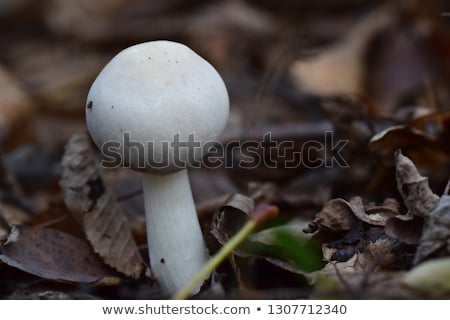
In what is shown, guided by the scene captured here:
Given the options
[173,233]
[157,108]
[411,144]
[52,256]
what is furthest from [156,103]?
[411,144]

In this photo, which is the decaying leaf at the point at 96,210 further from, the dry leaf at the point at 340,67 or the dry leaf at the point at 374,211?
the dry leaf at the point at 340,67

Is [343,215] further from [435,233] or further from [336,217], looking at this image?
[435,233]

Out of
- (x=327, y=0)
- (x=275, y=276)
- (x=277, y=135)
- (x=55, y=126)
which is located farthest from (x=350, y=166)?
(x=327, y=0)

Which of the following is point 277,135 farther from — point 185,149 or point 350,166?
point 185,149

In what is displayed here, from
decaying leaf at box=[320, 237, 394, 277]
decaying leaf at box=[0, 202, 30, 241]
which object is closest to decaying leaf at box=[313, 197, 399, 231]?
decaying leaf at box=[320, 237, 394, 277]

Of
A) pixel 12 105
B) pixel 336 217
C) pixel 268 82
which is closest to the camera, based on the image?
pixel 336 217

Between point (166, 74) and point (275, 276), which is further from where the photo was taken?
point (275, 276)
